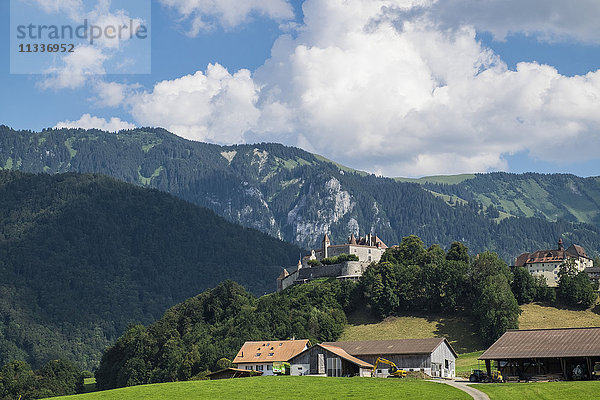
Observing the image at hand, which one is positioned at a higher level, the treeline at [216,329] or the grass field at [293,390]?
the treeline at [216,329]

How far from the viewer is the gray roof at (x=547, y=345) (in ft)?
279

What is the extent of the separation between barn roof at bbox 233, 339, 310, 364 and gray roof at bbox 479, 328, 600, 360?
105 ft

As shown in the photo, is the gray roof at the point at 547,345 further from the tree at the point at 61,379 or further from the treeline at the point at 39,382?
the tree at the point at 61,379

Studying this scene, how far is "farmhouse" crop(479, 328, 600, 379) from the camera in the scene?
84375 mm

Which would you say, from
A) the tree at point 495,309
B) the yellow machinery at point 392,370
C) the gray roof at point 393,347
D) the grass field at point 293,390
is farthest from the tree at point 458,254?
the grass field at point 293,390

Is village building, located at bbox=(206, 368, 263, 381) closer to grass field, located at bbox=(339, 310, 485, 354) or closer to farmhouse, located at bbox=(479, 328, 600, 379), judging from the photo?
farmhouse, located at bbox=(479, 328, 600, 379)

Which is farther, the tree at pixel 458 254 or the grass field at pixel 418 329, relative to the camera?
A: the tree at pixel 458 254

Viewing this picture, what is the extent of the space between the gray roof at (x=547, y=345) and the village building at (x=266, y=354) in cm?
3199

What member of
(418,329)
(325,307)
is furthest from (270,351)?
(325,307)

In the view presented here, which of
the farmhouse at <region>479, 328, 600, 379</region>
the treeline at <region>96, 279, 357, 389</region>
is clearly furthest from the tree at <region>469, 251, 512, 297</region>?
the farmhouse at <region>479, 328, 600, 379</region>

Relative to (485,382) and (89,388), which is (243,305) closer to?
(89,388)

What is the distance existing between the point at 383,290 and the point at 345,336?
13.5m

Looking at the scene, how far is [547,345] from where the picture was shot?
88312 mm

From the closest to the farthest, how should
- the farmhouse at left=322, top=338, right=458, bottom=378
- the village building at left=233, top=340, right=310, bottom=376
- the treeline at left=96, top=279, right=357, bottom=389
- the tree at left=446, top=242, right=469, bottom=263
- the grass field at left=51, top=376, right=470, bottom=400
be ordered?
Answer: the grass field at left=51, top=376, right=470, bottom=400
the farmhouse at left=322, top=338, right=458, bottom=378
the village building at left=233, top=340, right=310, bottom=376
the treeline at left=96, top=279, right=357, bottom=389
the tree at left=446, top=242, right=469, bottom=263
